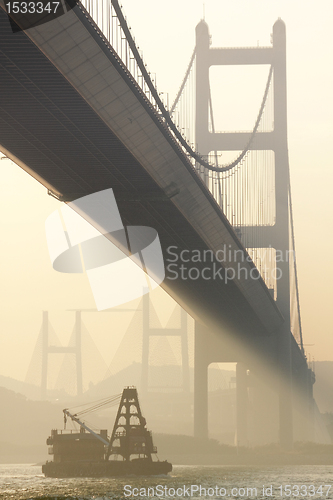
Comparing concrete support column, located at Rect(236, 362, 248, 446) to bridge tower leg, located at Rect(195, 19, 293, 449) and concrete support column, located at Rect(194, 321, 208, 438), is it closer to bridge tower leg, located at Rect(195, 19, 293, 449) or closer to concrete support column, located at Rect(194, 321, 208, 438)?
concrete support column, located at Rect(194, 321, 208, 438)

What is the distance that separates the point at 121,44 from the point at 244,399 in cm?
6297

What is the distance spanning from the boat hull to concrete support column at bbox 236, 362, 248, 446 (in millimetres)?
30370

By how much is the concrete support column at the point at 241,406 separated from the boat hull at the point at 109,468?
3037 centimetres

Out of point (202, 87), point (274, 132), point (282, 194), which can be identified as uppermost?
point (202, 87)

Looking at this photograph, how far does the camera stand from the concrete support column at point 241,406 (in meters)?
75.2

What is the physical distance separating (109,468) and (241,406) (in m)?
34.0

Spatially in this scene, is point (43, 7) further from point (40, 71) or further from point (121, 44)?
point (121, 44)

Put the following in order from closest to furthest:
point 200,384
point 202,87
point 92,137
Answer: point 92,137
point 202,87
point 200,384

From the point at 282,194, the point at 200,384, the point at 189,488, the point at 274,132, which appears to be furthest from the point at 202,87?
the point at 189,488

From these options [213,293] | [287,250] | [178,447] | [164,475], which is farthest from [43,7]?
[178,447]

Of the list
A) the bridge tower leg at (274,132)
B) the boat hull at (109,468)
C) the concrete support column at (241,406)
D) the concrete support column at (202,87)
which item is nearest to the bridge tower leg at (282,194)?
the bridge tower leg at (274,132)

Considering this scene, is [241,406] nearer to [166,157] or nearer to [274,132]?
[274,132]

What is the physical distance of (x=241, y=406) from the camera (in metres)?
77.5

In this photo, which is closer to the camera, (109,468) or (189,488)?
(189,488)
